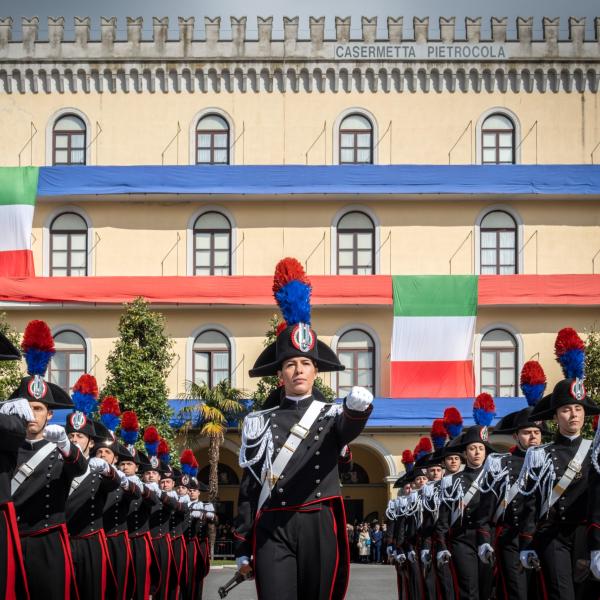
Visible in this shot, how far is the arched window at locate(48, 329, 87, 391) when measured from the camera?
47031 mm

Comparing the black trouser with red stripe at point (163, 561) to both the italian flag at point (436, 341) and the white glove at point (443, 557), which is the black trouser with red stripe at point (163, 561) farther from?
the italian flag at point (436, 341)

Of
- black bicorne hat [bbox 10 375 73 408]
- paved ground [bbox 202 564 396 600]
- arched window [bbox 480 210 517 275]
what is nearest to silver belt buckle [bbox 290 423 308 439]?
black bicorne hat [bbox 10 375 73 408]

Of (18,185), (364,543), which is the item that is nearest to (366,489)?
(364,543)

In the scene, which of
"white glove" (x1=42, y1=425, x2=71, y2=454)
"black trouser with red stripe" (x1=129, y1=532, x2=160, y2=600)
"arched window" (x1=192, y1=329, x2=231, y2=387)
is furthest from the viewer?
"arched window" (x1=192, y1=329, x2=231, y2=387)

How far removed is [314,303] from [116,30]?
37.4ft

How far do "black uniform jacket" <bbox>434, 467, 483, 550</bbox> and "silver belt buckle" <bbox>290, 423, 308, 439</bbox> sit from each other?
6.28m

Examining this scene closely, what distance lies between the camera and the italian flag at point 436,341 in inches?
1793

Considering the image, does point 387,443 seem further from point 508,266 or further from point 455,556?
point 455,556

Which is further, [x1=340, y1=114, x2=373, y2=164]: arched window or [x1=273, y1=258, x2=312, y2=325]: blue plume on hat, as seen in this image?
[x1=340, y1=114, x2=373, y2=164]: arched window

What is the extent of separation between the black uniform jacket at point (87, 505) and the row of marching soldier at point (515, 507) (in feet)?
12.7

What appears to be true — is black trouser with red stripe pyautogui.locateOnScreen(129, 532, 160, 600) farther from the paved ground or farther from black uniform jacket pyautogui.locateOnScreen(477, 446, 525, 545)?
the paved ground

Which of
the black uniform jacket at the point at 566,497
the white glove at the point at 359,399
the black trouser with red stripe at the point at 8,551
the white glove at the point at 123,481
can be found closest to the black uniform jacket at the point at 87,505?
the white glove at the point at 123,481

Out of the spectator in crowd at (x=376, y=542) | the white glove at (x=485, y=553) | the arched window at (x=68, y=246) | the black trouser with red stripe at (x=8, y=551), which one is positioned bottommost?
the spectator in crowd at (x=376, y=542)

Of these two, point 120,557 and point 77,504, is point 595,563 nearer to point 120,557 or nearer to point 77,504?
point 77,504
